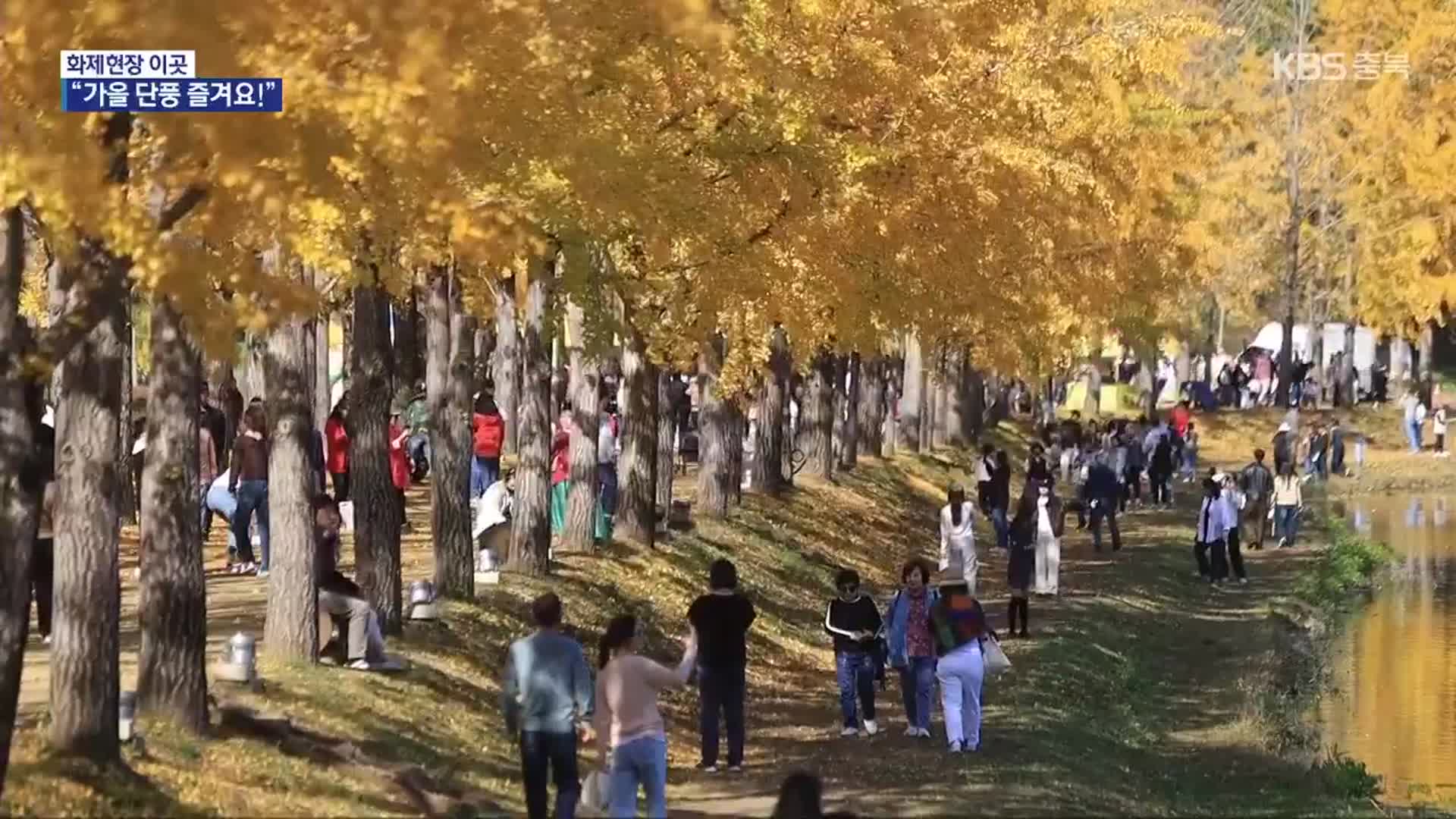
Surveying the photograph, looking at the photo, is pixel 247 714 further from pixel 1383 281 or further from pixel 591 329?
pixel 1383 281

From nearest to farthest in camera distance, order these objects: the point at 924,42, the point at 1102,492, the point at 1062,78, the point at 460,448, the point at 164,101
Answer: the point at 164,101 → the point at 460,448 → the point at 924,42 → the point at 1062,78 → the point at 1102,492

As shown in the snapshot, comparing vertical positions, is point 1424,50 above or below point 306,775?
above

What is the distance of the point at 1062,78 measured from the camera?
106 ft

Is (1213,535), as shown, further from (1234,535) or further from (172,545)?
(172,545)

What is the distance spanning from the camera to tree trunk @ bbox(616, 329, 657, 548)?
31516mm

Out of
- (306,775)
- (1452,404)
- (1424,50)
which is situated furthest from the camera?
(1452,404)

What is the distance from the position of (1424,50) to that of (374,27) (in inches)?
2397

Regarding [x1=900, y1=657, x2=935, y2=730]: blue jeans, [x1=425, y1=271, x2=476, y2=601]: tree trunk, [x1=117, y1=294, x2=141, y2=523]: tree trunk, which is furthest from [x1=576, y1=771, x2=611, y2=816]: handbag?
[x1=117, y1=294, x2=141, y2=523]: tree trunk

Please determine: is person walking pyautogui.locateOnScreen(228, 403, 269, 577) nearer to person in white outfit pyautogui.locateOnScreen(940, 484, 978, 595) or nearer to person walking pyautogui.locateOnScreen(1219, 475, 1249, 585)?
person in white outfit pyautogui.locateOnScreen(940, 484, 978, 595)

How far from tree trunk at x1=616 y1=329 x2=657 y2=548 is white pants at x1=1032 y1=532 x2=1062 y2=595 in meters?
6.71

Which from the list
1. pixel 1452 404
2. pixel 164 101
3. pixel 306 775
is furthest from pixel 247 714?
pixel 1452 404

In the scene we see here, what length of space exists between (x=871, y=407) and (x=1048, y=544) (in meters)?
21.1

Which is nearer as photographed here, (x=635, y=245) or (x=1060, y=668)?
Result: (x=635, y=245)

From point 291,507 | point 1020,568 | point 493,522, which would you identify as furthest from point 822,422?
point 291,507
